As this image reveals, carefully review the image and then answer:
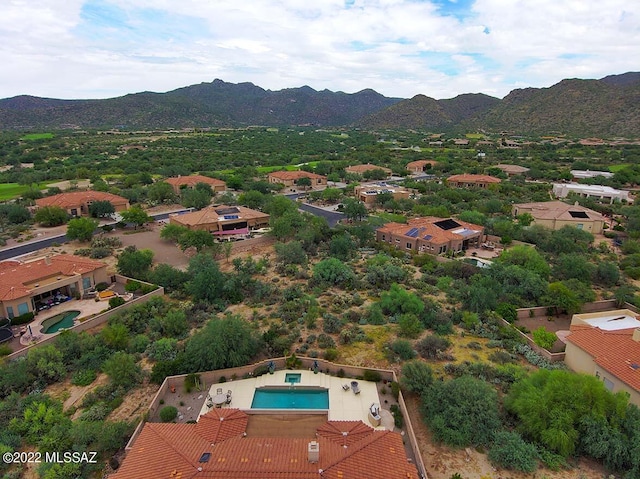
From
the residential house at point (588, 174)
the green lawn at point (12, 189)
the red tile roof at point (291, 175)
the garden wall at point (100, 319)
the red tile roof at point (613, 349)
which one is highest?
the residential house at point (588, 174)

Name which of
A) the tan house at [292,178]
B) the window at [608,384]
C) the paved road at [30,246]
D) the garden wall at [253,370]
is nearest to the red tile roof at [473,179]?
the tan house at [292,178]

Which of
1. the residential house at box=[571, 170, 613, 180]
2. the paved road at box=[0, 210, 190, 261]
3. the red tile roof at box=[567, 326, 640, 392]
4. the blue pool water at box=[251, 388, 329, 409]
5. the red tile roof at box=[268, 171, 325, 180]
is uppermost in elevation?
the residential house at box=[571, 170, 613, 180]

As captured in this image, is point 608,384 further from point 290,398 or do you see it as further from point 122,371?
point 122,371

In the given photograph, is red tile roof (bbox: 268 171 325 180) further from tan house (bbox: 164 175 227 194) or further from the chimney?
the chimney

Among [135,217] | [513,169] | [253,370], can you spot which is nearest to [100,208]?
[135,217]

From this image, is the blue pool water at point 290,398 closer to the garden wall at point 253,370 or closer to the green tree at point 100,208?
the garden wall at point 253,370

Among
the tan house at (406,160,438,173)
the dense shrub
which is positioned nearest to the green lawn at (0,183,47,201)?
the dense shrub
